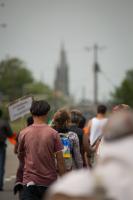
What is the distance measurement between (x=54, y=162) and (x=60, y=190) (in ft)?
13.9

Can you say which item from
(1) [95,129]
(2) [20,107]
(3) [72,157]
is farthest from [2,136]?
(3) [72,157]

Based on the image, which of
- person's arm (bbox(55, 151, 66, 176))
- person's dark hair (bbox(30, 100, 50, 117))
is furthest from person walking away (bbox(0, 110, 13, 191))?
person's arm (bbox(55, 151, 66, 176))

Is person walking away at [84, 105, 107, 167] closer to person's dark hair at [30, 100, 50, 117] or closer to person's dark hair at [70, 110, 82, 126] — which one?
person's dark hair at [70, 110, 82, 126]

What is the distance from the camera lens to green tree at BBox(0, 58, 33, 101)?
5492 inches

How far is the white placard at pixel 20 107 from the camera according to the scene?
16594 mm

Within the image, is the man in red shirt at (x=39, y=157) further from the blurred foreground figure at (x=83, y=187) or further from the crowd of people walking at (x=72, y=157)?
the blurred foreground figure at (x=83, y=187)

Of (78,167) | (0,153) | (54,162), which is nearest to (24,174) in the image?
(54,162)

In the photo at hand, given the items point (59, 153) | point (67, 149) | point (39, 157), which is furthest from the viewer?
point (67, 149)

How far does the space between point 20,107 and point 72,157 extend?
766 cm

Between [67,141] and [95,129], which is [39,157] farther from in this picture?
[95,129]

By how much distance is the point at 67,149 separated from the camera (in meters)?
9.48

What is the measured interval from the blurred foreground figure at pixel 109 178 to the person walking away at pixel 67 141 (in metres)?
5.32

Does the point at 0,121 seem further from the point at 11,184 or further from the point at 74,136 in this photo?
the point at 74,136

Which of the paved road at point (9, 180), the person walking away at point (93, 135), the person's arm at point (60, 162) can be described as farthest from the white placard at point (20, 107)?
the person's arm at point (60, 162)
